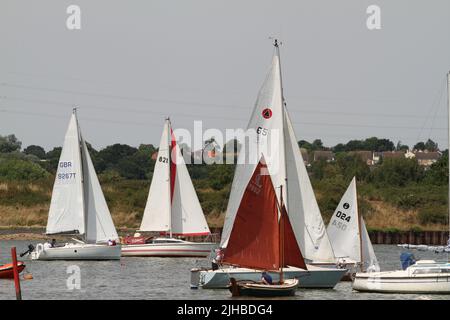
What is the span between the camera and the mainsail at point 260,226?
5628cm

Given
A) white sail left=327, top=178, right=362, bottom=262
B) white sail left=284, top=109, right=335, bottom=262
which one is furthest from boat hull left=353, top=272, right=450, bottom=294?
white sail left=327, top=178, right=362, bottom=262

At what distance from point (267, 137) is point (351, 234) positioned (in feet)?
31.7

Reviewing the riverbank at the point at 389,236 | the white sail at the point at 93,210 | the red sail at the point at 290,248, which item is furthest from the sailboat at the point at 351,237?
the riverbank at the point at 389,236

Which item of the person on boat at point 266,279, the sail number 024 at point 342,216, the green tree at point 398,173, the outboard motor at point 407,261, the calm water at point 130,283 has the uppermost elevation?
the green tree at point 398,173

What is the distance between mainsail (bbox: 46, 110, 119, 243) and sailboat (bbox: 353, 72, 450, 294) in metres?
30.2

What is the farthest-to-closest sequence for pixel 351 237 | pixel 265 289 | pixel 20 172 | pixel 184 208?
pixel 20 172 < pixel 184 208 < pixel 351 237 < pixel 265 289

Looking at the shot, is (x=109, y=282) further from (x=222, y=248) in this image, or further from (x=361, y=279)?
(x=361, y=279)

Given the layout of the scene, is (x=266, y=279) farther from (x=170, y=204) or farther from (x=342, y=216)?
(x=170, y=204)

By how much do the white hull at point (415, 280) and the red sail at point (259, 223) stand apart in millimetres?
6103

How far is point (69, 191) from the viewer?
85.4 metres

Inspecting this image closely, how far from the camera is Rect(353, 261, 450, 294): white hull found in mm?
58375

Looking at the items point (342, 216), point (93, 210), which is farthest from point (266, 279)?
point (93, 210)

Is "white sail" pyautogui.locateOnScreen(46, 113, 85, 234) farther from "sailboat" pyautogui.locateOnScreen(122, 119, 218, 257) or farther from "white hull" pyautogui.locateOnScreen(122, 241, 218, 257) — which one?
"sailboat" pyautogui.locateOnScreen(122, 119, 218, 257)

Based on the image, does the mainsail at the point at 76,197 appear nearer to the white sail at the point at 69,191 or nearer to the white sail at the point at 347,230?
the white sail at the point at 69,191
